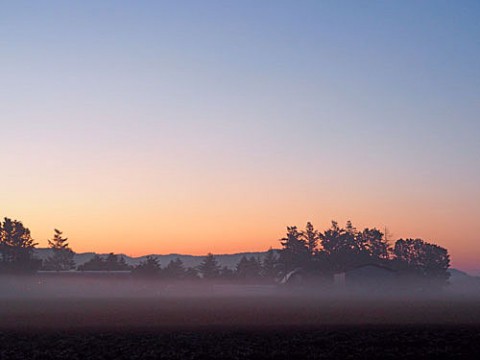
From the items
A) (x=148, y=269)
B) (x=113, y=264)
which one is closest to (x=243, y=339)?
(x=148, y=269)

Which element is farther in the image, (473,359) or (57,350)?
(57,350)

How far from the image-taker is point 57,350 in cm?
3469

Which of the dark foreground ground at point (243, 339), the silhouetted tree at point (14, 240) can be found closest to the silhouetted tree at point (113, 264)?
the silhouetted tree at point (14, 240)

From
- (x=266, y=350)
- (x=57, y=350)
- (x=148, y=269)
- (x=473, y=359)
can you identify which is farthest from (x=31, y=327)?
(x=148, y=269)

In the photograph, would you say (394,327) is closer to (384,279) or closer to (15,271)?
(384,279)

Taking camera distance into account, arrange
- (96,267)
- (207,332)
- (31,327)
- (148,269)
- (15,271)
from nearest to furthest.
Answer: (207,332) < (31,327) < (15,271) < (148,269) < (96,267)

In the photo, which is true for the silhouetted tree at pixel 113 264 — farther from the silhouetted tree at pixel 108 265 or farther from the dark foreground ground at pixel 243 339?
the dark foreground ground at pixel 243 339

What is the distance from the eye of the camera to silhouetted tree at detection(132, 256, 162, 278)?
16412 centimetres

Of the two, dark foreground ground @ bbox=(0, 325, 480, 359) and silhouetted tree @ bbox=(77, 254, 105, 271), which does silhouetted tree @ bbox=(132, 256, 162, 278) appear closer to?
silhouetted tree @ bbox=(77, 254, 105, 271)

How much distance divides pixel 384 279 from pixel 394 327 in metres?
99.9

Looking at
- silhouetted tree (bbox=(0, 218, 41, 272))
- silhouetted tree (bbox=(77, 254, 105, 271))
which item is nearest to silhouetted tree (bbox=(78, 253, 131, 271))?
silhouetted tree (bbox=(77, 254, 105, 271))

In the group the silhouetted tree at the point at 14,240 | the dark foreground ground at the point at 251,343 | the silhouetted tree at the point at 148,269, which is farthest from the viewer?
the silhouetted tree at the point at 14,240

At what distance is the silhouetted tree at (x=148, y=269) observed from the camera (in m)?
164

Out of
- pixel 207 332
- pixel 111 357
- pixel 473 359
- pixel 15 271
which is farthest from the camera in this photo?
pixel 15 271
